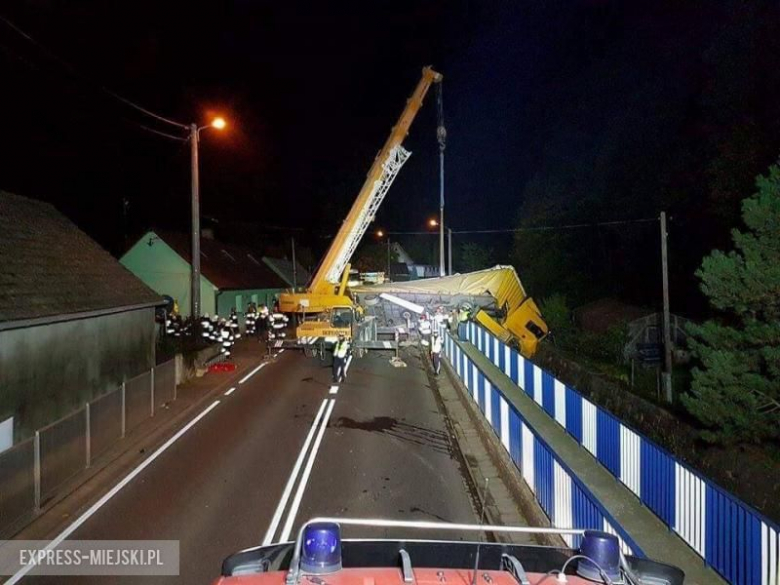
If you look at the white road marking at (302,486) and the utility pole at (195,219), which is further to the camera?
the utility pole at (195,219)

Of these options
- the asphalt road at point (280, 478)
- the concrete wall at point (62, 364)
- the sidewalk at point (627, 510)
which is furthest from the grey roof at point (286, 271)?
the sidewalk at point (627, 510)

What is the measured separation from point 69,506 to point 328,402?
8.14 metres

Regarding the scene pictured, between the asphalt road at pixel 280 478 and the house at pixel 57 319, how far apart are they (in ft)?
7.57

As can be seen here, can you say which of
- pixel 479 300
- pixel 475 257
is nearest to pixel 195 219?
pixel 479 300

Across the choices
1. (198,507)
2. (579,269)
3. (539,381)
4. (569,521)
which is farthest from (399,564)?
(579,269)

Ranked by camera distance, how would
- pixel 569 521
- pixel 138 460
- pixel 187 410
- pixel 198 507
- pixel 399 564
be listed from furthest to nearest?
pixel 187 410, pixel 138 460, pixel 198 507, pixel 569 521, pixel 399 564

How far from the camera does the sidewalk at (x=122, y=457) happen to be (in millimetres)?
8422

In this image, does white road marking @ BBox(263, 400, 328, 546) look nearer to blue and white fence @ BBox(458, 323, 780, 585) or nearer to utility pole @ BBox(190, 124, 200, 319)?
blue and white fence @ BBox(458, 323, 780, 585)

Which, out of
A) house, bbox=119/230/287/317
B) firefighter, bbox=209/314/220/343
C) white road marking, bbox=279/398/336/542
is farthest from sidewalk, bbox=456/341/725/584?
house, bbox=119/230/287/317

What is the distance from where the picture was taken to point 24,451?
27.0ft

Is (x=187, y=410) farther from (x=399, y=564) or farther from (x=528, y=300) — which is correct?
(x=399, y=564)

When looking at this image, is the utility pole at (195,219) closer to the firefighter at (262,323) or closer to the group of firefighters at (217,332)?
the group of firefighters at (217,332)

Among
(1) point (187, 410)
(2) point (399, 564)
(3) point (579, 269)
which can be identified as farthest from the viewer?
(3) point (579, 269)

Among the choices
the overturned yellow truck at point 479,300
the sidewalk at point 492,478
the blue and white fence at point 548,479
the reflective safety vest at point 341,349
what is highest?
the overturned yellow truck at point 479,300
